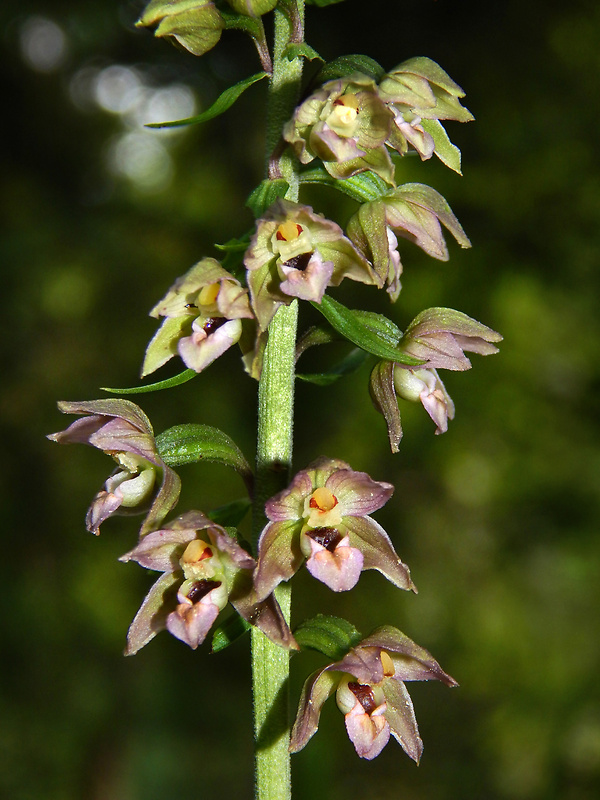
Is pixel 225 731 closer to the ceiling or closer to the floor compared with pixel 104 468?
closer to the floor

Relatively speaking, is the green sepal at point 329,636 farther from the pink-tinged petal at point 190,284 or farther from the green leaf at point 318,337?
the pink-tinged petal at point 190,284

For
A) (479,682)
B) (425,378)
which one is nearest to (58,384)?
(479,682)

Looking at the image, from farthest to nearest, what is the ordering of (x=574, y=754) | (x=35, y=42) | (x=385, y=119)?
(x=35, y=42) < (x=574, y=754) < (x=385, y=119)

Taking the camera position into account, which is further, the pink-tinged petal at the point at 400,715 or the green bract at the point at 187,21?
the pink-tinged petal at the point at 400,715

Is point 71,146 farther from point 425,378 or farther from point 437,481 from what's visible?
point 425,378

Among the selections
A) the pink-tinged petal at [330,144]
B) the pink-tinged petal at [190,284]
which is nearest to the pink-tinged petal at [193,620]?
the pink-tinged petal at [190,284]

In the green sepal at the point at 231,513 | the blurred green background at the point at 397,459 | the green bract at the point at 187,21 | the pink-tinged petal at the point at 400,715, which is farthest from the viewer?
the blurred green background at the point at 397,459

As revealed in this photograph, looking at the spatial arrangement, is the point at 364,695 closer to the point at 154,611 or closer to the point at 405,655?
the point at 405,655

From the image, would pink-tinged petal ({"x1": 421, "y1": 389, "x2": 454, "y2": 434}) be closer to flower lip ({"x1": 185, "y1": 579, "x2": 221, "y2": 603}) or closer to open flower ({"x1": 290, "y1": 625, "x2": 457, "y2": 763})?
open flower ({"x1": 290, "y1": 625, "x2": 457, "y2": 763})
